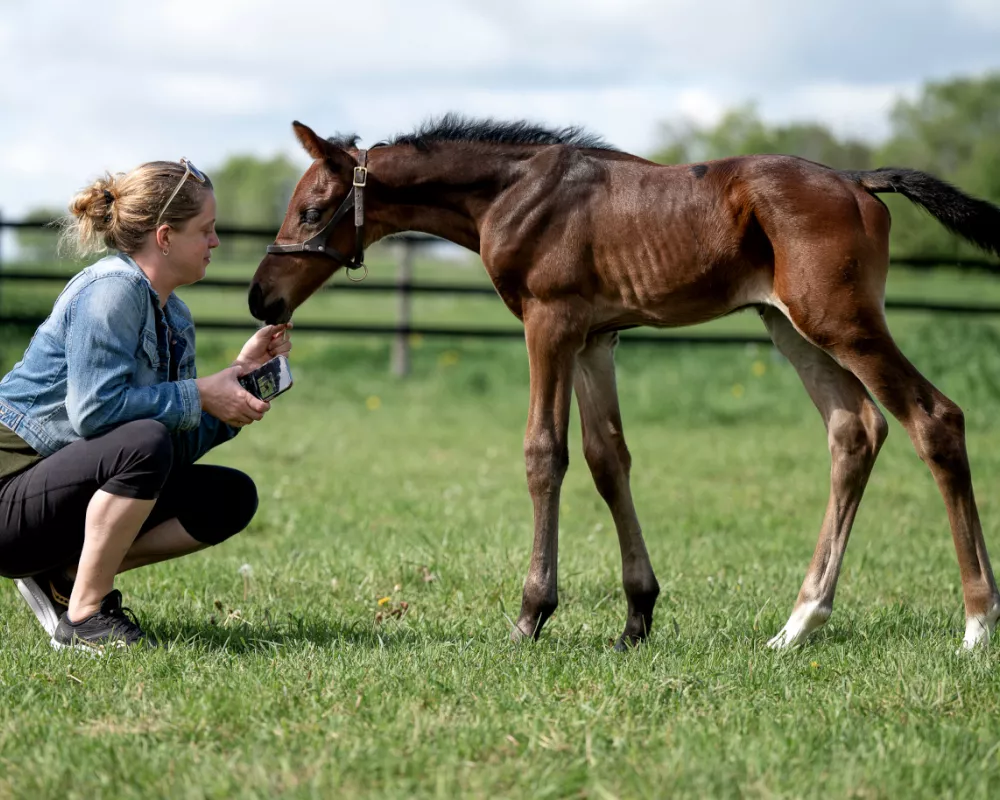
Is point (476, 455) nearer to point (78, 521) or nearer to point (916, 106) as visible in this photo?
point (78, 521)

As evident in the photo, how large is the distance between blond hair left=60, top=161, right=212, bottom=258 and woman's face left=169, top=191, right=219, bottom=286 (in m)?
0.02

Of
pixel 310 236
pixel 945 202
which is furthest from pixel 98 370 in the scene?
pixel 945 202

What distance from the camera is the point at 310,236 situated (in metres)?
3.96

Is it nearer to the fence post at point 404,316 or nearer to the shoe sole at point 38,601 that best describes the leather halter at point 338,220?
the shoe sole at point 38,601

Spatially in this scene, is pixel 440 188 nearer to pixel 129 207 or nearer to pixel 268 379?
pixel 268 379

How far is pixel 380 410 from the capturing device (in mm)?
10805

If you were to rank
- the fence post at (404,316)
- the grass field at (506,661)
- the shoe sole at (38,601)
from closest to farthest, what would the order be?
the grass field at (506,661), the shoe sole at (38,601), the fence post at (404,316)

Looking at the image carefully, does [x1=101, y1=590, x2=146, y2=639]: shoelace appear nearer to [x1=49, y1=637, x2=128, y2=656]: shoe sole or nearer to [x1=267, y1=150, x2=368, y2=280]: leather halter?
[x1=49, y1=637, x2=128, y2=656]: shoe sole

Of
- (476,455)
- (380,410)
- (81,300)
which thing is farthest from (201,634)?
(380,410)

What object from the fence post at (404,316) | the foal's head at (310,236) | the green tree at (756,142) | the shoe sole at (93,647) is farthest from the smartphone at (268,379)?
the green tree at (756,142)

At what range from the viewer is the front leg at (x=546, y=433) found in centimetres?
370

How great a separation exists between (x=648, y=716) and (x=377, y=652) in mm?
913

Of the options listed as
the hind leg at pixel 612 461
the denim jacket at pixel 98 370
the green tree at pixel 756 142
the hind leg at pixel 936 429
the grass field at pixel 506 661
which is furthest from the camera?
the green tree at pixel 756 142

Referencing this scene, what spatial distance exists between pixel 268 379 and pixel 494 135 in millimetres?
1187
